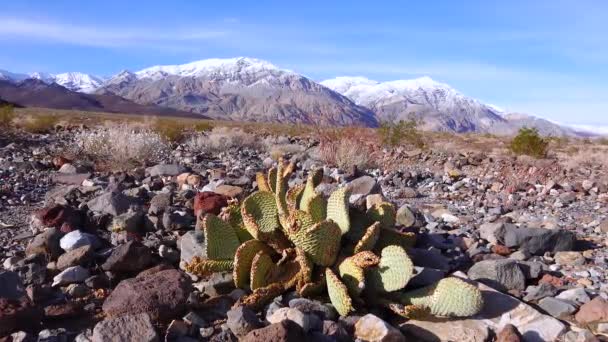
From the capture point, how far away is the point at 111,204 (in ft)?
19.3

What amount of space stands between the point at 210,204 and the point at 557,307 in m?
3.18

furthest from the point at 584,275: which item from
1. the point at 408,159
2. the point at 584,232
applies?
the point at 408,159

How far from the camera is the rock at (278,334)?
9.65ft

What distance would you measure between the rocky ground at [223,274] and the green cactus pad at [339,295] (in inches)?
2.8

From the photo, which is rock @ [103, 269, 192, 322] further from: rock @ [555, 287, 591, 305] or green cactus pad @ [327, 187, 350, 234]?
rock @ [555, 287, 591, 305]

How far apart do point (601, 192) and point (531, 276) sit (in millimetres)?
5446

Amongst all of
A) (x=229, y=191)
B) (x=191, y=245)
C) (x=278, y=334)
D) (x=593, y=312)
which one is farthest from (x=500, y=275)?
(x=229, y=191)

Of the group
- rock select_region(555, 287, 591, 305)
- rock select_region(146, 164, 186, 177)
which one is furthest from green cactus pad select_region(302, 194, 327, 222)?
rock select_region(146, 164, 186, 177)

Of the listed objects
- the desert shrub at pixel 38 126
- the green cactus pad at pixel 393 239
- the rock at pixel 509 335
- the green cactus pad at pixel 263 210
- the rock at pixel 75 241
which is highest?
the green cactus pad at pixel 263 210

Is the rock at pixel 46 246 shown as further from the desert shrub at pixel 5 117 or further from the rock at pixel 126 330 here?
the desert shrub at pixel 5 117

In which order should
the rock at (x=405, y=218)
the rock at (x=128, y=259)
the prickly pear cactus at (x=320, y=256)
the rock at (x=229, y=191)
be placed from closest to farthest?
1. the prickly pear cactus at (x=320, y=256)
2. the rock at (x=128, y=259)
3. the rock at (x=405, y=218)
4. the rock at (x=229, y=191)

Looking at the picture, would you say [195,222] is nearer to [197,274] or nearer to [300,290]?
[197,274]

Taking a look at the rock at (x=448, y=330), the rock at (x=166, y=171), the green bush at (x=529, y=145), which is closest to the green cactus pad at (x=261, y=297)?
the rock at (x=448, y=330)

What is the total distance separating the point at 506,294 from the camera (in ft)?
12.8
